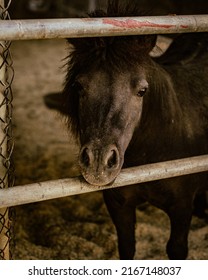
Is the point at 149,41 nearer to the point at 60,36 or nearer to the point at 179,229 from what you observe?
the point at 60,36

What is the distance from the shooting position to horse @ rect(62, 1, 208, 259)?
177 centimetres

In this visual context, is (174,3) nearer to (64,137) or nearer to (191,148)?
(64,137)

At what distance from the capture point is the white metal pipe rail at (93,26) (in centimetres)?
146

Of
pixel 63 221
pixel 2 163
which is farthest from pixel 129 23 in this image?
pixel 63 221

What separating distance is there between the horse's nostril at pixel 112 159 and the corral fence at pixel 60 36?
0.27ft

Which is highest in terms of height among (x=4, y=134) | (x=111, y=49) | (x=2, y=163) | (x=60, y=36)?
(x=111, y=49)

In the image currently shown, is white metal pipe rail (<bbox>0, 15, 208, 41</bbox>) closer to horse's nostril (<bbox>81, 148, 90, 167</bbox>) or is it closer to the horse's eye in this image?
the horse's eye

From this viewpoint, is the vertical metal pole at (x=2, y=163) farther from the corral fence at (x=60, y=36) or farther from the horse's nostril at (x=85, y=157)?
the horse's nostril at (x=85, y=157)

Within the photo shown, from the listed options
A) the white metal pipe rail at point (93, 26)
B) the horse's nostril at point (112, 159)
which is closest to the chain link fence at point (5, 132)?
the white metal pipe rail at point (93, 26)

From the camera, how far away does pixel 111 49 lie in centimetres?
185

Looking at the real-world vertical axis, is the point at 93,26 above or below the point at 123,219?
above

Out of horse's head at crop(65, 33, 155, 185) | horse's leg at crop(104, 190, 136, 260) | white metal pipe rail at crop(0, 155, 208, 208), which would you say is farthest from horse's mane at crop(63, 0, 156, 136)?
horse's leg at crop(104, 190, 136, 260)

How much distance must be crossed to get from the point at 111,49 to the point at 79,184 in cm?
59
